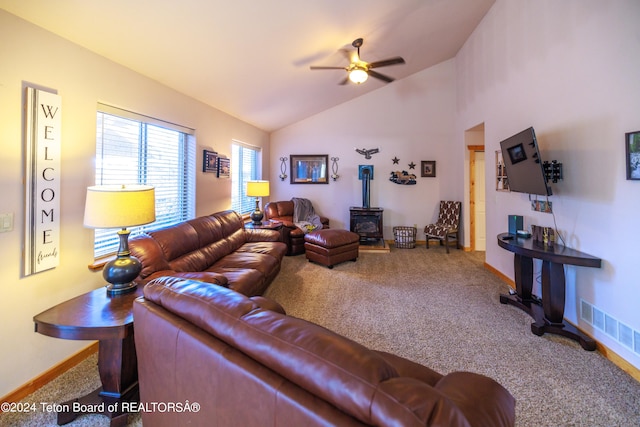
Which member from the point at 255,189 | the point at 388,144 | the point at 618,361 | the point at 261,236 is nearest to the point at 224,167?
Answer: the point at 255,189

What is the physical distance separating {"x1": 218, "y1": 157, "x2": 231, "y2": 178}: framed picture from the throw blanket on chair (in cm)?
181

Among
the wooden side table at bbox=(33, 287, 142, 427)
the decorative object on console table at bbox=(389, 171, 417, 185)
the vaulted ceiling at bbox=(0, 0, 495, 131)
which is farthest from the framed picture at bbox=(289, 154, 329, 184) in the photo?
the wooden side table at bbox=(33, 287, 142, 427)

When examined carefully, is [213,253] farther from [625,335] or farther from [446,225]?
[446,225]

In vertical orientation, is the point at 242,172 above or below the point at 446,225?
above

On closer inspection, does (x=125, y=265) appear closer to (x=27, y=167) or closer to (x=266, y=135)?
(x=27, y=167)

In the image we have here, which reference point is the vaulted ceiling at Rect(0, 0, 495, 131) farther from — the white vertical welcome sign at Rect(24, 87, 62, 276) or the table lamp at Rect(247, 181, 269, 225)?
the table lamp at Rect(247, 181, 269, 225)

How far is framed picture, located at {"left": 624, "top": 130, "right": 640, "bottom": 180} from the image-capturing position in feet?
6.44

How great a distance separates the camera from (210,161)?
4031 millimetres

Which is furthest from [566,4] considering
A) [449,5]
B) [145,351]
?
[145,351]

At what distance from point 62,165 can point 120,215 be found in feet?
2.71

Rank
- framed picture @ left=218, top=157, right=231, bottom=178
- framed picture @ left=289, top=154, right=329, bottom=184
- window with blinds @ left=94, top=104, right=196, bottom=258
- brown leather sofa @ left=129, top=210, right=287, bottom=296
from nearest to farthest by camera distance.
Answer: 1. brown leather sofa @ left=129, top=210, right=287, bottom=296
2. window with blinds @ left=94, top=104, right=196, bottom=258
3. framed picture @ left=218, top=157, right=231, bottom=178
4. framed picture @ left=289, top=154, right=329, bottom=184

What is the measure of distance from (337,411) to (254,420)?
329 millimetres

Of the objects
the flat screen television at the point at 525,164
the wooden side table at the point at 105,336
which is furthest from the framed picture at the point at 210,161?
the flat screen television at the point at 525,164

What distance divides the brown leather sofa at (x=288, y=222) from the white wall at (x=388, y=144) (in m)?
0.70
